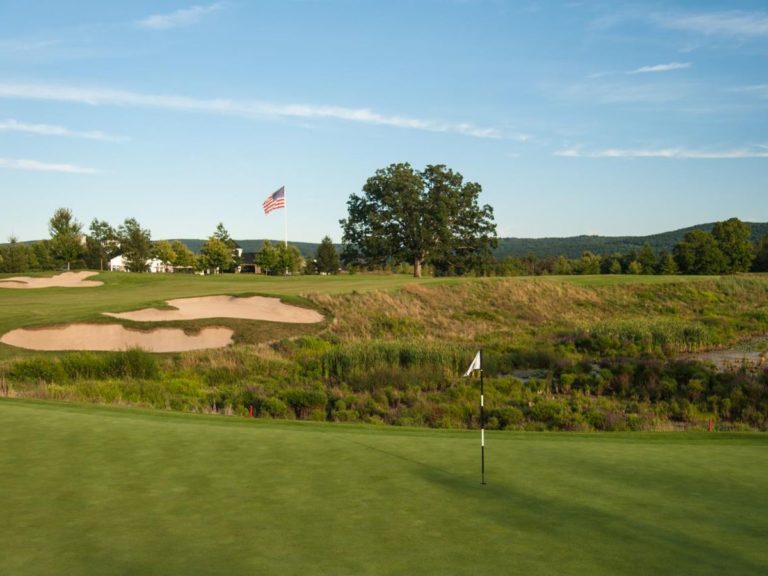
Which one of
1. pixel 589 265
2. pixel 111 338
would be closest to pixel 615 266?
pixel 589 265

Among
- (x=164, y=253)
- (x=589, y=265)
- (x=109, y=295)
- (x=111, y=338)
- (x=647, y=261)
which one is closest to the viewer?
(x=111, y=338)

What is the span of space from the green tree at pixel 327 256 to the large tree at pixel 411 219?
38.3m

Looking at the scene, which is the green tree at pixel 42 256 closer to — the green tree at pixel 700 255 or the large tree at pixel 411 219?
the large tree at pixel 411 219

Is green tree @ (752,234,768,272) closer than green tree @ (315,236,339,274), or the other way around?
green tree @ (752,234,768,272)

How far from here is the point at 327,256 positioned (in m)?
104

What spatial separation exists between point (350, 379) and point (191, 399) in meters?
5.42

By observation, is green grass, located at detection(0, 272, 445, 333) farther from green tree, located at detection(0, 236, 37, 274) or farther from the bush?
green tree, located at detection(0, 236, 37, 274)

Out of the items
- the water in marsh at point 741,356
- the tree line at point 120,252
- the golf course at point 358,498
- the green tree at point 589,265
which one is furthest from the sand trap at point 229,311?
the green tree at point 589,265

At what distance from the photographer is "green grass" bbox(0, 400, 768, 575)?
13.4 feet

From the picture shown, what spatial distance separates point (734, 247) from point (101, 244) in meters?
77.7

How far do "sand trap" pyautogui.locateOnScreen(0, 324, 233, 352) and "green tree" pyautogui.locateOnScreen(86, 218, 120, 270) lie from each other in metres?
67.6

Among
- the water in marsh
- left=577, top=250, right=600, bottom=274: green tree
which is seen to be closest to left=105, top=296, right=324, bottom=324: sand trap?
the water in marsh

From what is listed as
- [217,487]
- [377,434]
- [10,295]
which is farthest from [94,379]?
[10,295]

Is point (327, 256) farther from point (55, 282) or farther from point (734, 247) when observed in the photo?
point (55, 282)
